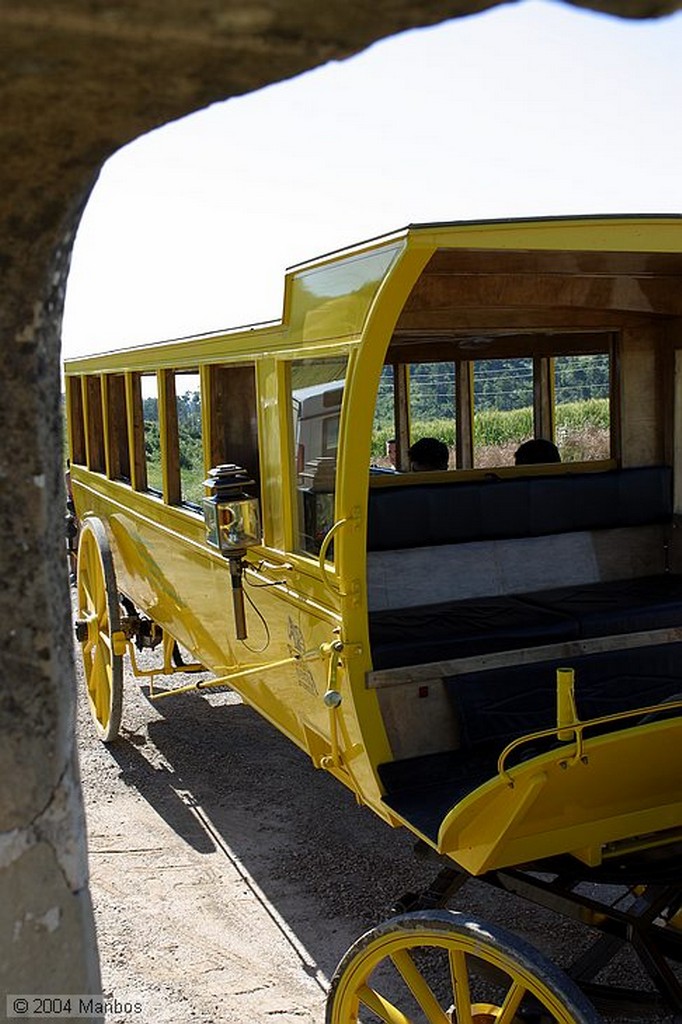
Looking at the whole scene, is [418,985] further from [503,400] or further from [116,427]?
[116,427]

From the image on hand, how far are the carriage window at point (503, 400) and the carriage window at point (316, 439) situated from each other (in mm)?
2363

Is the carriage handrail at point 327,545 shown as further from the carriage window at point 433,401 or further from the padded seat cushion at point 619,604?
the carriage window at point 433,401

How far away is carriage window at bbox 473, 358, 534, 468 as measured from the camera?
20.4 feet

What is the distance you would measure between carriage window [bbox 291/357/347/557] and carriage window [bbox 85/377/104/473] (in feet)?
13.6

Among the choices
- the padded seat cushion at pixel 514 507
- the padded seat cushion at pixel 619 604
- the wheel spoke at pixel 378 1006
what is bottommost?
the wheel spoke at pixel 378 1006

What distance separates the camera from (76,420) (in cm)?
880

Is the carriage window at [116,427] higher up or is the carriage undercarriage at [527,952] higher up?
the carriage window at [116,427]

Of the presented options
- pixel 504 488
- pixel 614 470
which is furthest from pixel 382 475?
pixel 614 470

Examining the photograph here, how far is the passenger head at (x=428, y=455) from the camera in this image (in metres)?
6.07

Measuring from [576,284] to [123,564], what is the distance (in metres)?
3.74

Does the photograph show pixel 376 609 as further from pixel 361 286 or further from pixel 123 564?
pixel 123 564

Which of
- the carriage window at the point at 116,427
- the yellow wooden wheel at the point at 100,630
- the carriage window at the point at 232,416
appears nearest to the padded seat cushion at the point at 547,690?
the carriage window at the point at 232,416

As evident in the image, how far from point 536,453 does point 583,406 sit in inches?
17.0

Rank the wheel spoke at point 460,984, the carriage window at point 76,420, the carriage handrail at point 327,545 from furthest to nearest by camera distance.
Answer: the carriage window at point 76,420 → the carriage handrail at point 327,545 → the wheel spoke at point 460,984
